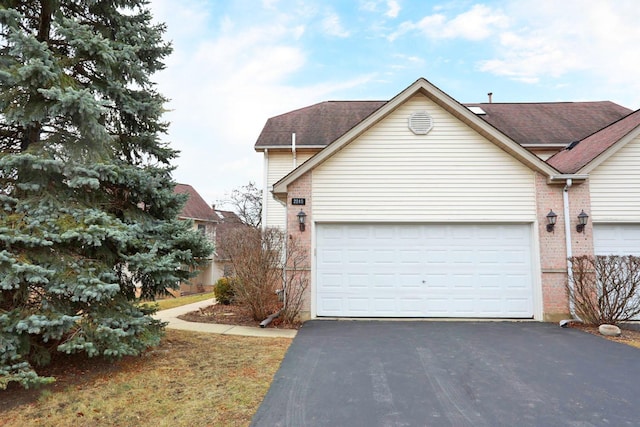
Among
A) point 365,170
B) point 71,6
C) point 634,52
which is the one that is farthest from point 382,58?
point 71,6

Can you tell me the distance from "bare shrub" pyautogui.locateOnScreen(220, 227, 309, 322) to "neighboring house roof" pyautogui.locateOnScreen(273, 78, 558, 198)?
4.42 feet

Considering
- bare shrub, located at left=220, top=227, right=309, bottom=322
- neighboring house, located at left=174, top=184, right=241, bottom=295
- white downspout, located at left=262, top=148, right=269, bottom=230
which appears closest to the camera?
bare shrub, located at left=220, top=227, right=309, bottom=322

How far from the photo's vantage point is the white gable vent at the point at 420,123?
29.7 ft

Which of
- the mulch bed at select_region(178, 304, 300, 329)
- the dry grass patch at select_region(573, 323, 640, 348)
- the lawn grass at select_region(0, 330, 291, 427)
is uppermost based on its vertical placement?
the lawn grass at select_region(0, 330, 291, 427)

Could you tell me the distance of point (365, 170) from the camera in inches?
355

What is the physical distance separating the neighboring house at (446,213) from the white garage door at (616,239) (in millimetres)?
25

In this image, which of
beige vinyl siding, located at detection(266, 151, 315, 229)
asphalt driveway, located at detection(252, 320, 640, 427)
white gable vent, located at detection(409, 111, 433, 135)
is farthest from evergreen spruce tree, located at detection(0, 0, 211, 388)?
beige vinyl siding, located at detection(266, 151, 315, 229)

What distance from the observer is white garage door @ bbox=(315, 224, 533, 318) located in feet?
28.5

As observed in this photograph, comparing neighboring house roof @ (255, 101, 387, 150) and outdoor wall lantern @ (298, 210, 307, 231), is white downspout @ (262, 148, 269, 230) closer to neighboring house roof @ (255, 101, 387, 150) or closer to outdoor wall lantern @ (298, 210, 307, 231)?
neighboring house roof @ (255, 101, 387, 150)

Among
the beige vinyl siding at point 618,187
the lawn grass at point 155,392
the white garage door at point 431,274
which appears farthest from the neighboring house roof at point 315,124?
the lawn grass at point 155,392

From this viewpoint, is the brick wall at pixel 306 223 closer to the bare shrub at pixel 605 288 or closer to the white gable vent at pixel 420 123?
the white gable vent at pixel 420 123

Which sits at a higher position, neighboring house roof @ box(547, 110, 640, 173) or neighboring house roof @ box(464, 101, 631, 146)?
neighboring house roof @ box(464, 101, 631, 146)

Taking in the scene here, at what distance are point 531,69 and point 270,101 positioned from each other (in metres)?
12.0

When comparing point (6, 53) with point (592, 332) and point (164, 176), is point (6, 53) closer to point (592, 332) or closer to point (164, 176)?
point (164, 176)
